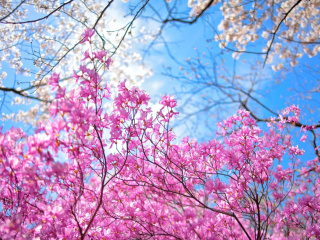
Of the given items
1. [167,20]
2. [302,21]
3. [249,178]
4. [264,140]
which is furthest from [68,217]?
[302,21]

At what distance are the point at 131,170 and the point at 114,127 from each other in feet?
2.39

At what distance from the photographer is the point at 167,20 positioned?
4156 mm

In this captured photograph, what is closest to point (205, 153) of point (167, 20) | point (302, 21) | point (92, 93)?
point (92, 93)

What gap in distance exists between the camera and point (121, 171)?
300cm

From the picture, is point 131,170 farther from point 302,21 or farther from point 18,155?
point 302,21

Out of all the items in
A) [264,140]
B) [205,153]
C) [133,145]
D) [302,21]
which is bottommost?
[133,145]

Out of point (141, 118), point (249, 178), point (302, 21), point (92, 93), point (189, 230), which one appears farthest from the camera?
point (302, 21)

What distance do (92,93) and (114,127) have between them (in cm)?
47

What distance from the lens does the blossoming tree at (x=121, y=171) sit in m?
1.89

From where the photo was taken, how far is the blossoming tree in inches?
74.2

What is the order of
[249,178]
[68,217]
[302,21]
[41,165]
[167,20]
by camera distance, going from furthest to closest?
[302,21] → [167,20] → [249,178] → [68,217] → [41,165]

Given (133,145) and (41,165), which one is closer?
(41,165)

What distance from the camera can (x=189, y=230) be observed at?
9.62 ft

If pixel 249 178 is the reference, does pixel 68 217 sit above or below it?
below
